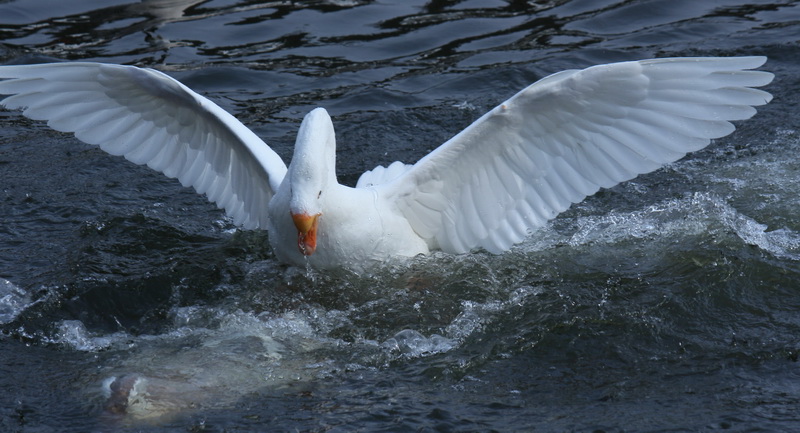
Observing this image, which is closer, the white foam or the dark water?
the dark water

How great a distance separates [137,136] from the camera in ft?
24.3

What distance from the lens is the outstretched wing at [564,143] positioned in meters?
5.94

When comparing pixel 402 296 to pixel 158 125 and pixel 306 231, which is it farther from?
pixel 158 125

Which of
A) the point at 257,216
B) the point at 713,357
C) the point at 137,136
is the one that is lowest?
the point at 713,357

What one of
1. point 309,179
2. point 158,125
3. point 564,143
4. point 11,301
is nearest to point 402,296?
point 309,179

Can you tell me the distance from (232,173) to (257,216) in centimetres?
37

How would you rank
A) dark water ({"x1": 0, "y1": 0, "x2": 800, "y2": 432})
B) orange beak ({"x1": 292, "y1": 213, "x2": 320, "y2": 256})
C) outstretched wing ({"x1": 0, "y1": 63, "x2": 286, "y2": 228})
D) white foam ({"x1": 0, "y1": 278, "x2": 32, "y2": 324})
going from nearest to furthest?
dark water ({"x1": 0, "y1": 0, "x2": 800, "y2": 432}), orange beak ({"x1": 292, "y1": 213, "x2": 320, "y2": 256}), white foam ({"x1": 0, "y1": 278, "x2": 32, "y2": 324}), outstretched wing ({"x1": 0, "y1": 63, "x2": 286, "y2": 228})

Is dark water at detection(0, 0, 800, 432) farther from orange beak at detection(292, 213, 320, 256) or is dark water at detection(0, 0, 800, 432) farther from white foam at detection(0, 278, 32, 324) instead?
orange beak at detection(292, 213, 320, 256)

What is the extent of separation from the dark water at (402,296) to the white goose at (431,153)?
334mm

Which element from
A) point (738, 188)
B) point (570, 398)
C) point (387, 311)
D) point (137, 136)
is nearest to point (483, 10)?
point (738, 188)

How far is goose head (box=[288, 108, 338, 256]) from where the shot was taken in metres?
5.86

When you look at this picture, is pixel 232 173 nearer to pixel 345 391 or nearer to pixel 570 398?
pixel 345 391

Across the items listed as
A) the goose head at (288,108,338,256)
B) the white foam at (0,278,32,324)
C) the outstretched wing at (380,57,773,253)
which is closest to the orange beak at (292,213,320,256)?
the goose head at (288,108,338,256)

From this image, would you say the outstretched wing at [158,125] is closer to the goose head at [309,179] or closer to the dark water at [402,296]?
the dark water at [402,296]
